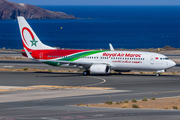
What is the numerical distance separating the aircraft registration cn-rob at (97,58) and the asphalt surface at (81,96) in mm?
2168

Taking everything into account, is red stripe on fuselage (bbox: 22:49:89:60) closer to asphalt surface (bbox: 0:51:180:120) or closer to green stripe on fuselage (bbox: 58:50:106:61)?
green stripe on fuselage (bbox: 58:50:106:61)

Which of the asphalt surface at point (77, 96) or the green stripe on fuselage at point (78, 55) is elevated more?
the green stripe on fuselage at point (78, 55)

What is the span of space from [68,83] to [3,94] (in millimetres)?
10805

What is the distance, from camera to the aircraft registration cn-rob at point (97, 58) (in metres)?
47.2

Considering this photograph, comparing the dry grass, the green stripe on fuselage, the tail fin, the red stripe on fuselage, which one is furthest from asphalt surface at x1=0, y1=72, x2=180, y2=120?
the tail fin

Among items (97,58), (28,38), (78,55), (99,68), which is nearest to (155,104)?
(99,68)

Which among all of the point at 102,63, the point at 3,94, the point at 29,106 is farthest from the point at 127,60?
the point at 29,106

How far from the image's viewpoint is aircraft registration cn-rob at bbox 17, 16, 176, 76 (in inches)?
1860

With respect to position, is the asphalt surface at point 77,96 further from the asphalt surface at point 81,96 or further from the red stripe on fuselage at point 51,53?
the red stripe on fuselage at point 51,53

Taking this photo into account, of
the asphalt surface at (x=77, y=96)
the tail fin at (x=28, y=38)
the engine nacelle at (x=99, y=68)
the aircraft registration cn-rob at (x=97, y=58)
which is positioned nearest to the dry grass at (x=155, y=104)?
the asphalt surface at (x=77, y=96)

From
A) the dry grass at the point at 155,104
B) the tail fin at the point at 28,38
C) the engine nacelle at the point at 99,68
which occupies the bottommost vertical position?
the dry grass at the point at 155,104

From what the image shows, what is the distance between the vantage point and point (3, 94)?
3319 centimetres

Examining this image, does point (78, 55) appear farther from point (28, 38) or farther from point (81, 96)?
point (81, 96)

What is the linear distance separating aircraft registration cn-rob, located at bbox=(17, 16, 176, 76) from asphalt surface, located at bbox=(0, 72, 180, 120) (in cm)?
217
